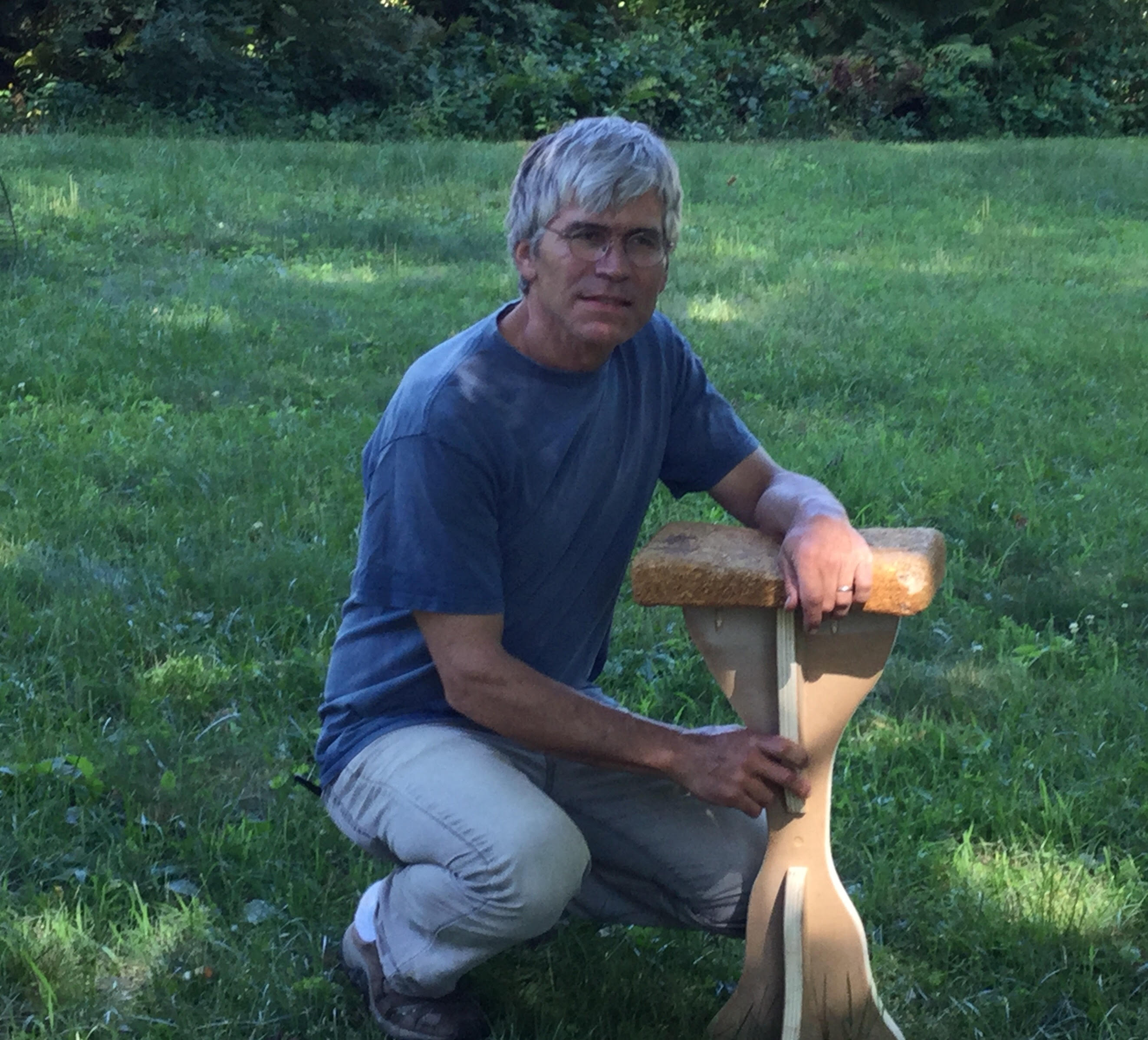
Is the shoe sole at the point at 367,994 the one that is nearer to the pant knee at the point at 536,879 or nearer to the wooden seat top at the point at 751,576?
the pant knee at the point at 536,879

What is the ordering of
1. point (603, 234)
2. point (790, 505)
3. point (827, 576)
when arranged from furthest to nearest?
point (790, 505)
point (603, 234)
point (827, 576)

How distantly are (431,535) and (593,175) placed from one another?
65cm

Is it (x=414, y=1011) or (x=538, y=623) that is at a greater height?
(x=538, y=623)

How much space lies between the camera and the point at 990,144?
1374cm

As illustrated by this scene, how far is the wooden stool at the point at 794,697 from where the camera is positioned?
2367 mm

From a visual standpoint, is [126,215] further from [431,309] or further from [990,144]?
[990,144]

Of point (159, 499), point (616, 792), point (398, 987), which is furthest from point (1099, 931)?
point (159, 499)

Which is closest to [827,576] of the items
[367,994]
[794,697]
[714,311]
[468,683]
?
[794,697]

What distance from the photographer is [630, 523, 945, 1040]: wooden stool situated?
2.37m

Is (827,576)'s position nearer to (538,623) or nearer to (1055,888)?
(538,623)

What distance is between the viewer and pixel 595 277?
7.97 feet

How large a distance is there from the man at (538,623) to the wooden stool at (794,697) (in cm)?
6

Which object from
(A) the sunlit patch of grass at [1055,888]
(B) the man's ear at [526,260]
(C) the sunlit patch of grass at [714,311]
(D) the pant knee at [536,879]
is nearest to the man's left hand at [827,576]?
Result: (D) the pant knee at [536,879]

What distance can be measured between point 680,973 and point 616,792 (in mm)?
434
